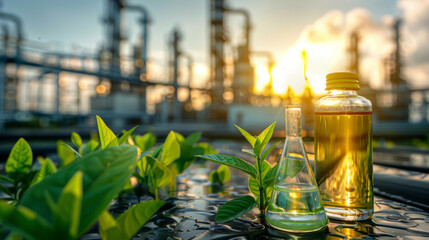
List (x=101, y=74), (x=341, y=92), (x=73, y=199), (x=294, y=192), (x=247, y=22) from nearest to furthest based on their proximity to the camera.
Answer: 1. (x=73, y=199)
2. (x=294, y=192)
3. (x=341, y=92)
4. (x=101, y=74)
5. (x=247, y=22)

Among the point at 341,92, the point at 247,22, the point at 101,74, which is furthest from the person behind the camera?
the point at 247,22

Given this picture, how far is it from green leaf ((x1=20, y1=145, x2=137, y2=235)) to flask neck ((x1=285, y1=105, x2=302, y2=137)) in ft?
1.05

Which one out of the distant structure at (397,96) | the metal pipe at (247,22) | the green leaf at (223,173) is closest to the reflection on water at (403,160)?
the green leaf at (223,173)

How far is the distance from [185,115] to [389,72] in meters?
12.8

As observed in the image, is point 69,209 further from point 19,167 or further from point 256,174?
point 19,167

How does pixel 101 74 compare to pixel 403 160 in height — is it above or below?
above

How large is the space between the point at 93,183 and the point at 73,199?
0.20 ft

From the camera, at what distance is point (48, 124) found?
34.0 ft

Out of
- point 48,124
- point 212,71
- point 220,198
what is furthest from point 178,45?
point 220,198

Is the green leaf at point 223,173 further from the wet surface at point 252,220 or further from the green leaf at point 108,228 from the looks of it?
the green leaf at point 108,228

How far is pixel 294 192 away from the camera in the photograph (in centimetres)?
52

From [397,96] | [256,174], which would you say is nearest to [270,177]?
[256,174]

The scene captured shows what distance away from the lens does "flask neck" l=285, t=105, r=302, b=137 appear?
54 cm

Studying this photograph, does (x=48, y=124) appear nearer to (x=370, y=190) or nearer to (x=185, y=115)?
(x=185, y=115)
